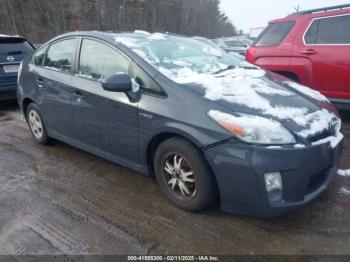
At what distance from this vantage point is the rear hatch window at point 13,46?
22.8ft

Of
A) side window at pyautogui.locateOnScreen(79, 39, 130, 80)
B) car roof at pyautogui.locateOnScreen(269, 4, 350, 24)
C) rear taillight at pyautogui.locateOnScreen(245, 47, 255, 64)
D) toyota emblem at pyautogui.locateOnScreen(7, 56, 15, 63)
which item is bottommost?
toyota emblem at pyautogui.locateOnScreen(7, 56, 15, 63)

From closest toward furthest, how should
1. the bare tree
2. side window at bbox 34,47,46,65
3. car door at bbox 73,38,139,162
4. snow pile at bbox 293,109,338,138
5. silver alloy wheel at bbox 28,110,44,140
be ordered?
snow pile at bbox 293,109,338,138 → car door at bbox 73,38,139,162 → side window at bbox 34,47,46,65 → silver alloy wheel at bbox 28,110,44,140 → the bare tree

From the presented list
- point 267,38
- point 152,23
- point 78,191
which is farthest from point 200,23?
point 78,191

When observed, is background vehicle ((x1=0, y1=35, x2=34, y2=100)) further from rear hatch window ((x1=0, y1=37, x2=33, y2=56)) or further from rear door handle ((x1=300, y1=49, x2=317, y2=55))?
rear door handle ((x1=300, y1=49, x2=317, y2=55))

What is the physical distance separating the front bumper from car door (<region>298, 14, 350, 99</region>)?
113 inches

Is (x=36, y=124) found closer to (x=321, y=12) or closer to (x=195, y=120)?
(x=195, y=120)

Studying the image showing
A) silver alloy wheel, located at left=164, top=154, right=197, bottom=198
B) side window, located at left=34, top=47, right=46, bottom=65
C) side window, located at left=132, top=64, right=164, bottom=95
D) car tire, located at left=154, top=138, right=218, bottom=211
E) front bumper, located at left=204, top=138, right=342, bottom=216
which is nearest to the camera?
front bumper, located at left=204, top=138, right=342, bottom=216

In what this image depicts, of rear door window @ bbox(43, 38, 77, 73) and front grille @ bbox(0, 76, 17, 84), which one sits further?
front grille @ bbox(0, 76, 17, 84)

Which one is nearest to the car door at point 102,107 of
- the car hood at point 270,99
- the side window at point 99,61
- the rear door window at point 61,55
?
the side window at point 99,61

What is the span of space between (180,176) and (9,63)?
17.4 feet

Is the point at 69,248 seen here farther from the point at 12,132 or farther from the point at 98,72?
the point at 12,132

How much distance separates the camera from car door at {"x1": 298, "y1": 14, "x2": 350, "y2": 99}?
526 cm

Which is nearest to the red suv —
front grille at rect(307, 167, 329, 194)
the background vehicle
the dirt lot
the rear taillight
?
the rear taillight

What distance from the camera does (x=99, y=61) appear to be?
12.3 feet
